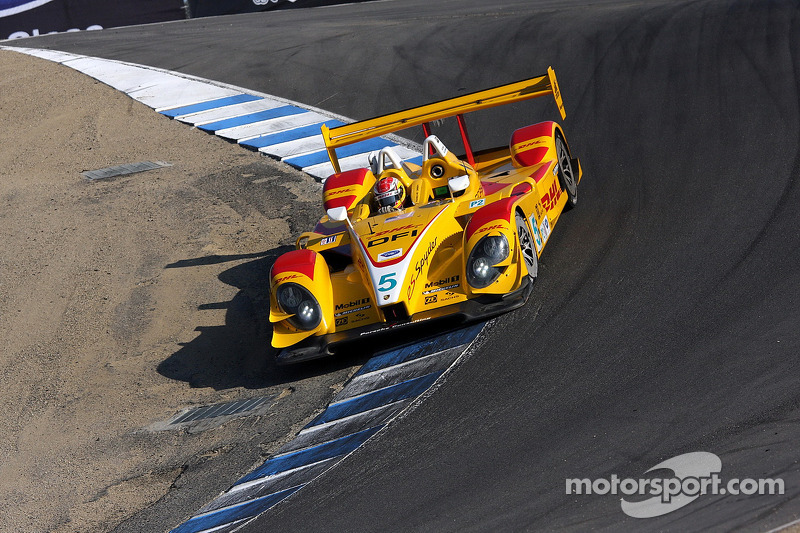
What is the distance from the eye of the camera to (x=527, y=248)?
8.01 m

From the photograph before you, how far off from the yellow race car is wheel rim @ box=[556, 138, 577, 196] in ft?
0.74

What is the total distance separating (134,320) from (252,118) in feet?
22.6

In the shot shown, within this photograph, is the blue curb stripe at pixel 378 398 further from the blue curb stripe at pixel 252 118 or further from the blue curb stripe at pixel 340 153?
the blue curb stripe at pixel 252 118

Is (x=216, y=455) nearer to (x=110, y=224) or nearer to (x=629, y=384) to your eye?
(x=629, y=384)

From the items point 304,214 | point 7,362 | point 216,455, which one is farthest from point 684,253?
point 7,362

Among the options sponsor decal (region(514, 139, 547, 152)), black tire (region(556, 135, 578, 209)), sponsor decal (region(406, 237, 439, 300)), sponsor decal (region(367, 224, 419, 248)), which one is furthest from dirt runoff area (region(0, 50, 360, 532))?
black tire (region(556, 135, 578, 209))

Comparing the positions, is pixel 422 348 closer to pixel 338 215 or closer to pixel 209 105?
pixel 338 215

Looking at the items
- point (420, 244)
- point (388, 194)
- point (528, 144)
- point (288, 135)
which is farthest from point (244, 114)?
point (420, 244)

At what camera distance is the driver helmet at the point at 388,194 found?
8695 millimetres

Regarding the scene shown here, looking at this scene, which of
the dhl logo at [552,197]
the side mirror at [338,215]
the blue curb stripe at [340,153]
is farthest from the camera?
the blue curb stripe at [340,153]

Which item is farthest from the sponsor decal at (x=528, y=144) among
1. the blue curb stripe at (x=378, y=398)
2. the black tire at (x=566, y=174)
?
the blue curb stripe at (x=378, y=398)

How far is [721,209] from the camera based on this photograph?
29.0 ft

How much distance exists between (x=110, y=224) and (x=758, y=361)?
8929 mm

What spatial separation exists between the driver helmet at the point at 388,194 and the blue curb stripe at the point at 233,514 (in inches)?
133
